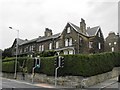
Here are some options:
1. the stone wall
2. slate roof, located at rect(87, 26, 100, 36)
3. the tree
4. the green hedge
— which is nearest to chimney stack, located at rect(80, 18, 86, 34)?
slate roof, located at rect(87, 26, 100, 36)

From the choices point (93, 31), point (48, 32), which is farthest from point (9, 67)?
point (93, 31)

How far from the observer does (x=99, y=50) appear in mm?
53562

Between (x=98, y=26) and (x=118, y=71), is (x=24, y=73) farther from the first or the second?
(x=98, y=26)

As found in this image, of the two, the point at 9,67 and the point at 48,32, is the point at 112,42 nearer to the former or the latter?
the point at 48,32

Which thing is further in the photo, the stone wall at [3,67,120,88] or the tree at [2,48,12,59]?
the tree at [2,48,12,59]

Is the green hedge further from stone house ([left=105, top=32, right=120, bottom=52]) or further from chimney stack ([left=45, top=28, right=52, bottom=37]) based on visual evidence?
stone house ([left=105, top=32, right=120, bottom=52])

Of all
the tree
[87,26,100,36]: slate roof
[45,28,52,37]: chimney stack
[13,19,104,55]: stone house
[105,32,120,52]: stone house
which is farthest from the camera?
[105,32,120,52]: stone house

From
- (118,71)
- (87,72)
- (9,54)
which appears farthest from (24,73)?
(9,54)

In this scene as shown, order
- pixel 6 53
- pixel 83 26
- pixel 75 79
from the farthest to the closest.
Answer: pixel 6 53 → pixel 83 26 → pixel 75 79

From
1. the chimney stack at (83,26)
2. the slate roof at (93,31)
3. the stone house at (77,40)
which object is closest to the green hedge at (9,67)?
the stone house at (77,40)

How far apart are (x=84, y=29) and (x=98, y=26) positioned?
4178mm

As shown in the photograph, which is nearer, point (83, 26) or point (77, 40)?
point (77, 40)

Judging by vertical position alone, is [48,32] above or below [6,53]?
above

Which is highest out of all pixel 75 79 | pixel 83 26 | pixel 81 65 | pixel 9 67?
pixel 83 26
